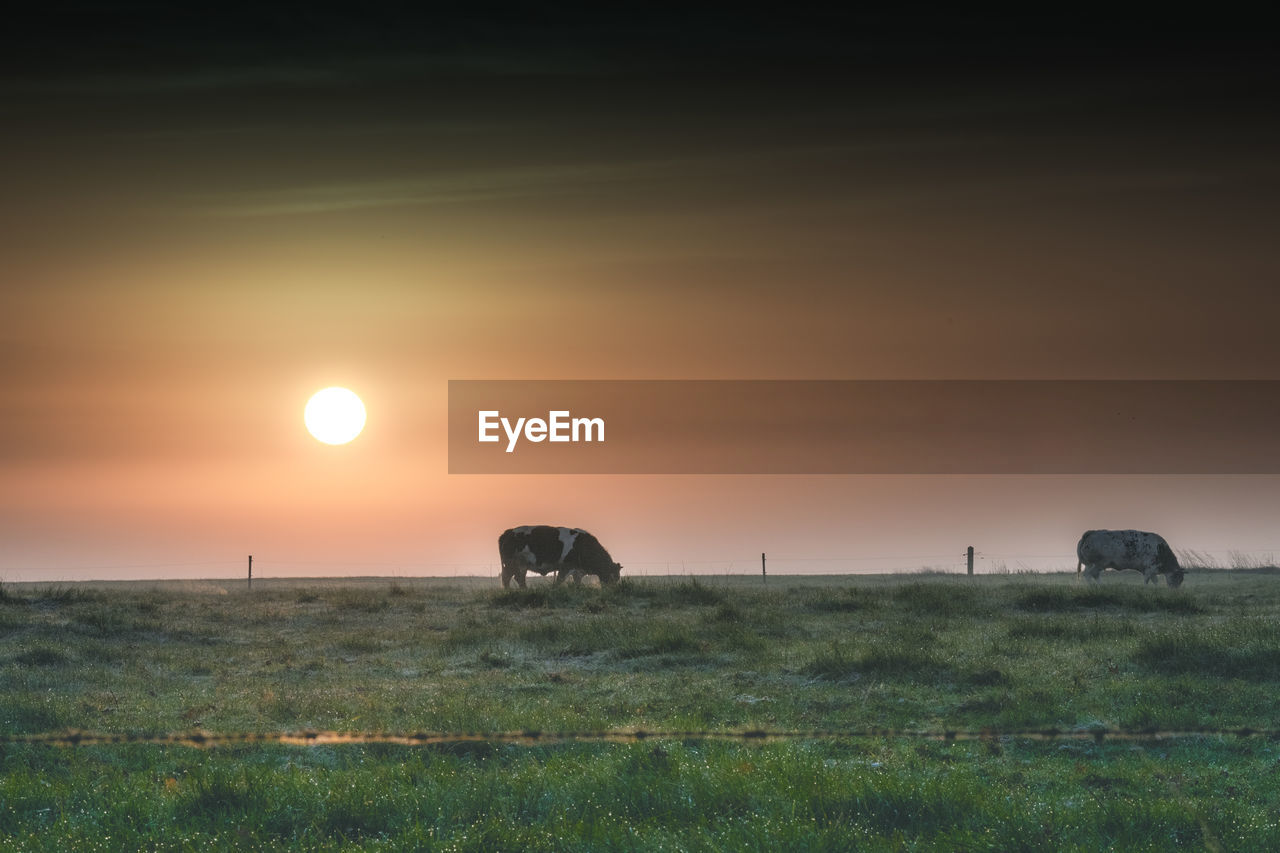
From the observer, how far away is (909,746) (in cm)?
1241

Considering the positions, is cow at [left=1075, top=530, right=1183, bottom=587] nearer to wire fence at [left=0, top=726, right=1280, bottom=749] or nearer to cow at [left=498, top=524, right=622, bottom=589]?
cow at [left=498, top=524, right=622, bottom=589]

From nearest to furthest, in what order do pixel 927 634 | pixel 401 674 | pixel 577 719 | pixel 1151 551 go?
pixel 577 719
pixel 401 674
pixel 927 634
pixel 1151 551

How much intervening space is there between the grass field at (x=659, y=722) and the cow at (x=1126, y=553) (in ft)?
65.7

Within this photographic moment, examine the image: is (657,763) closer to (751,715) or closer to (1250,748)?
(751,715)

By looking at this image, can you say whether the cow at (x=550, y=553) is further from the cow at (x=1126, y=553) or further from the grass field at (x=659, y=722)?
the cow at (x=1126, y=553)

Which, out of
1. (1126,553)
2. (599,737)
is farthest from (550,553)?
(599,737)

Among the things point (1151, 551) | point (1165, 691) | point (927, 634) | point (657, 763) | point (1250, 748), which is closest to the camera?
point (657, 763)

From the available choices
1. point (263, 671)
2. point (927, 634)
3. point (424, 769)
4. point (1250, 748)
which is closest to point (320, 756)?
point (424, 769)

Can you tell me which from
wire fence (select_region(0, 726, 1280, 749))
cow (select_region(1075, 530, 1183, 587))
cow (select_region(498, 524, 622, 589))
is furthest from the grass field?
cow (select_region(1075, 530, 1183, 587))

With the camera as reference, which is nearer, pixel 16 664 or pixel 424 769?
pixel 424 769

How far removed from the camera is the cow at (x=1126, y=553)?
45188 mm

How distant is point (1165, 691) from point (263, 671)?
1361 centimetres

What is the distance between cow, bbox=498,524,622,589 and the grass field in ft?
51.5

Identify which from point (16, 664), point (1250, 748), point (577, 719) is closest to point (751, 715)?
point (577, 719)
